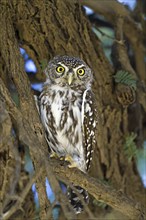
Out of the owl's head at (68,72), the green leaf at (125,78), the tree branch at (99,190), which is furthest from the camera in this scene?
the green leaf at (125,78)

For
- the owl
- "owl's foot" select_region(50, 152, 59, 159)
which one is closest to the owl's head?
the owl

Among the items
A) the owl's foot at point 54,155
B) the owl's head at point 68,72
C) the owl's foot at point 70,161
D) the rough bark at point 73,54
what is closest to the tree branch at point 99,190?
the rough bark at point 73,54

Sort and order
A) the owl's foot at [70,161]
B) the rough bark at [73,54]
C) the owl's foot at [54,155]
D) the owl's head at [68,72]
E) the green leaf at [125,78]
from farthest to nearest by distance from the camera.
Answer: the green leaf at [125,78]
the owl's head at [68,72]
the owl's foot at [54,155]
the rough bark at [73,54]
the owl's foot at [70,161]

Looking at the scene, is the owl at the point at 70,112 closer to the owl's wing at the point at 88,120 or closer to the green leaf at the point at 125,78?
the owl's wing at the point at 88,120

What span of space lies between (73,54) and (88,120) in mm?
788

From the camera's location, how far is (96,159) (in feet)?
14.2

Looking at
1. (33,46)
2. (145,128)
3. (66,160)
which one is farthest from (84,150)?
Result: (145,128)

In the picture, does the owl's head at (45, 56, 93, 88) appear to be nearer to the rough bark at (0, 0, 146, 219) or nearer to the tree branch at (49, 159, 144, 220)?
the rough bark at (0, 0, 146, 219)

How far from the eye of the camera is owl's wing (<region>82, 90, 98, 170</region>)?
11.6 ft

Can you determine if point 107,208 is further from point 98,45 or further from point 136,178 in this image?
point 98,45

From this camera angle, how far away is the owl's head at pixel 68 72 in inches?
147

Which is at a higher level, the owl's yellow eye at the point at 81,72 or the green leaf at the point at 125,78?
the owl's yellow eye at the point at 81,72

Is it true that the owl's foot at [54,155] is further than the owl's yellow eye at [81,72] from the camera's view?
No

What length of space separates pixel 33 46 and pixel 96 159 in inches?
44.6
